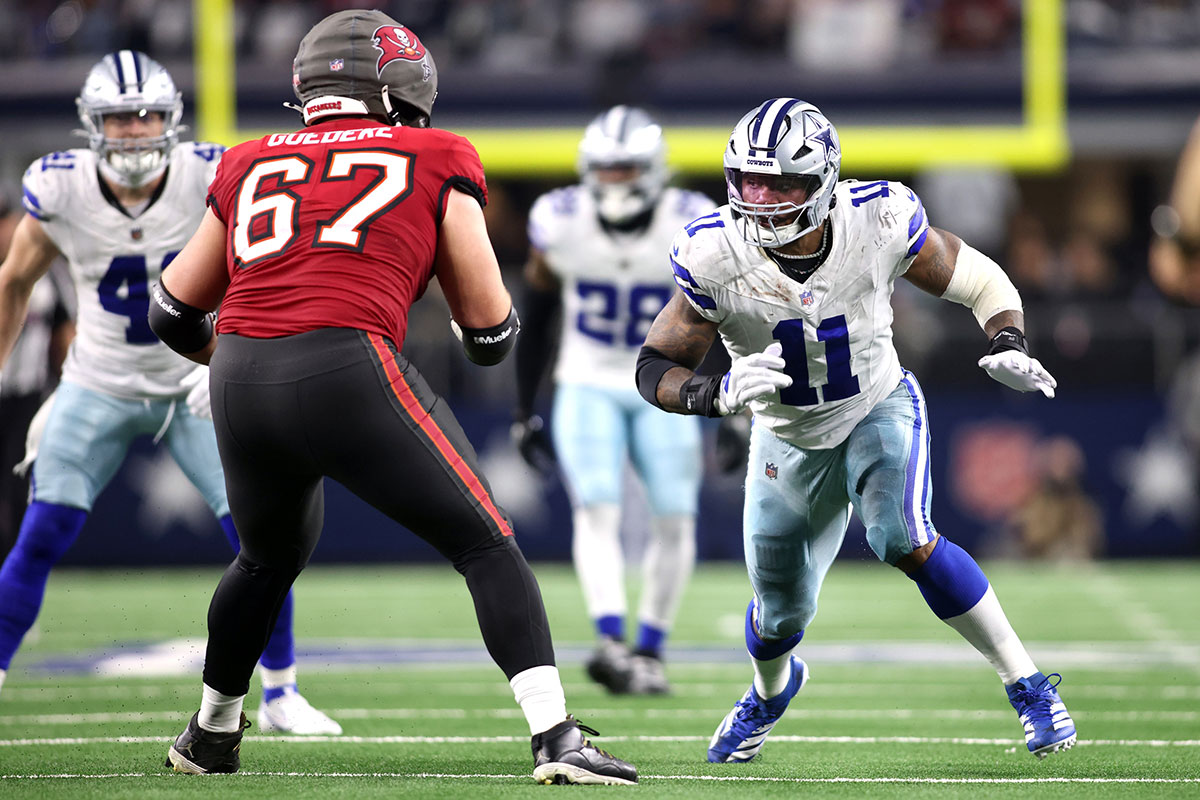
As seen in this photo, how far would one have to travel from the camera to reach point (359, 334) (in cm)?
361

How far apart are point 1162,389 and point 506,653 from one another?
10652 millimetres

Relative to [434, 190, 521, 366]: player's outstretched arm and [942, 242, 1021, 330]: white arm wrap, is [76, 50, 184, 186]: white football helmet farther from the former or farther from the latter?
[942, 242, 1021, 330]: white arm wrap

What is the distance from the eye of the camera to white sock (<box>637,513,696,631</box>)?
6426mm

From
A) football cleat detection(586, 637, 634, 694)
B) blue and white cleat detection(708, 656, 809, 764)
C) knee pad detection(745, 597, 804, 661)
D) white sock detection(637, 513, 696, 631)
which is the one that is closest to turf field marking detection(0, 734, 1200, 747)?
blue and white cleat detection(708, 656, 809, 764)

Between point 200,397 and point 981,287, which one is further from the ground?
point 981,287

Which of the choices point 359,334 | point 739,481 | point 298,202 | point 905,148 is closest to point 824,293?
point 359,334

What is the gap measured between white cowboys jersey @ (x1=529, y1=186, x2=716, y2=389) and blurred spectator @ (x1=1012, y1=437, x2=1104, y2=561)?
699cm

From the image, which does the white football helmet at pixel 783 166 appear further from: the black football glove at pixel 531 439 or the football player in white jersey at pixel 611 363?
the black football glove at pixel 531 439

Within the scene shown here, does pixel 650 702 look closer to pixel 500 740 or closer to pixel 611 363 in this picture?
pixel 500 740

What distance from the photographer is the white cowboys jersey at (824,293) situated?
4078 mm

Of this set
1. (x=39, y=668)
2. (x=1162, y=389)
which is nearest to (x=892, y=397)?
(x=39, y=668)

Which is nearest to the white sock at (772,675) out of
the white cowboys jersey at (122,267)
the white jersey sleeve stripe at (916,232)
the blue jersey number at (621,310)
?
the white jersey sleeve stripe at (916,232)

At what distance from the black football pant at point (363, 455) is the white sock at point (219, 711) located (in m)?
0.42

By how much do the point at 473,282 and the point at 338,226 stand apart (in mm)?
329
